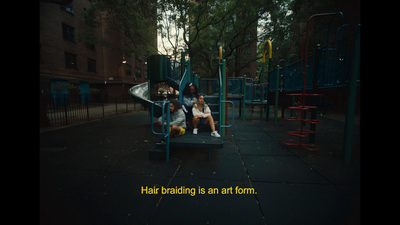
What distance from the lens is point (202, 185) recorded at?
2449 mm

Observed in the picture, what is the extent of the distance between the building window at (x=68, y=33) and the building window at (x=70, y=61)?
1.68 m

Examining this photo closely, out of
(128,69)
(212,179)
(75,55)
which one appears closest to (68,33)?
(75,55)

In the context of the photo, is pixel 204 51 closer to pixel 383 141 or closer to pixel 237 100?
pixel 237 100

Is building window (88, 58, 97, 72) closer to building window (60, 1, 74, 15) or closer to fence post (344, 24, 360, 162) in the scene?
building window (60, 1, 74, 15)

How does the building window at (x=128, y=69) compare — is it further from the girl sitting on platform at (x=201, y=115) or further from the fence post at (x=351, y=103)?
the fence post at (x=351, y=103)

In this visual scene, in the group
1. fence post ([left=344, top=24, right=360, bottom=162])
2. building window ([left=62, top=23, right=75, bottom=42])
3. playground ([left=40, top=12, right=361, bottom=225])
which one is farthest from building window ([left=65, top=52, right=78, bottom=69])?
fence post ([left=344, top=24, right=360, bottom=162])

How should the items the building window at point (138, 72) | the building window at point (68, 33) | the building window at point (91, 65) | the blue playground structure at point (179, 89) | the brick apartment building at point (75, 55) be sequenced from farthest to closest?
the building window at point (138, 72) → the building window at point (91, 65) → the building window at point (68, 33) → the brick apartment building at point (75, 55) → the blue playground structure at point (179, 89)

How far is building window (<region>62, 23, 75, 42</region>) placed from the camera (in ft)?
58.1

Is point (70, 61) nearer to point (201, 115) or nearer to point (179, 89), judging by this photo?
point (179, 89)

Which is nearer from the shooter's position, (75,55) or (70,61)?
(70,61)

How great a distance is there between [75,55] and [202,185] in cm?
2329

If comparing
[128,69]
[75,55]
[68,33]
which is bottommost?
[75,55]

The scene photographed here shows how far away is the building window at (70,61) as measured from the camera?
1810cm

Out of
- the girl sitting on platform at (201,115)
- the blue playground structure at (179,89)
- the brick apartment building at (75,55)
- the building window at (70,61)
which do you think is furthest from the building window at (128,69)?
the girl sitting on platform at (201,115)
